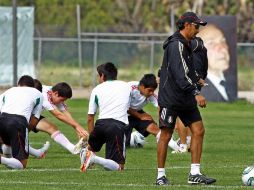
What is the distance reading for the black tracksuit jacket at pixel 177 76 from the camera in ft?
45.7

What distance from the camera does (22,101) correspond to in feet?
54.8

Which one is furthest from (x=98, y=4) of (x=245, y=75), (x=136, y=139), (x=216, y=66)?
(x=136, y=139)

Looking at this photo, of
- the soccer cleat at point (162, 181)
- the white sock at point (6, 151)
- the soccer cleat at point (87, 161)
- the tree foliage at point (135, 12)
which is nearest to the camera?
the soccer cleat at point (162, 181)

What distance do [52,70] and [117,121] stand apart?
25.9 meters

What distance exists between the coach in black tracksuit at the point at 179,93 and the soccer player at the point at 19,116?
113 inches

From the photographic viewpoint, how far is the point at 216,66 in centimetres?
3603

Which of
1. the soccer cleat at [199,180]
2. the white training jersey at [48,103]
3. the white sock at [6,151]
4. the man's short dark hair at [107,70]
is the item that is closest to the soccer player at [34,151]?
the white sock at [6,151]

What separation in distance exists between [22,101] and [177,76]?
3507 millimetres

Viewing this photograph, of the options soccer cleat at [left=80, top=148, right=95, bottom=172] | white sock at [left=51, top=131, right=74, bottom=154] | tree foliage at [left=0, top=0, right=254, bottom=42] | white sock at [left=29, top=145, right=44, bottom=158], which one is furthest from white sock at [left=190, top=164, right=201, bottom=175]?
tree foliage at [left=0, top=0, right=254, bottom=42]

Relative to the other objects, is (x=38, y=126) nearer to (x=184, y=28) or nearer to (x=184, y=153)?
(x=184, y=153)

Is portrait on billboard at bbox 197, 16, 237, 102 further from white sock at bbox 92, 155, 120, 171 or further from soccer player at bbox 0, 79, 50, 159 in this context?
white sock at bbox 92, 155, 120, 171

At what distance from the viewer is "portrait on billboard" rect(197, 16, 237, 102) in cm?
3600

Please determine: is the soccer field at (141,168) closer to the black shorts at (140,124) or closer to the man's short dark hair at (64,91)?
the black shorts at (140,124)

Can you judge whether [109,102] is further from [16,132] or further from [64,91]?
[64,91]
